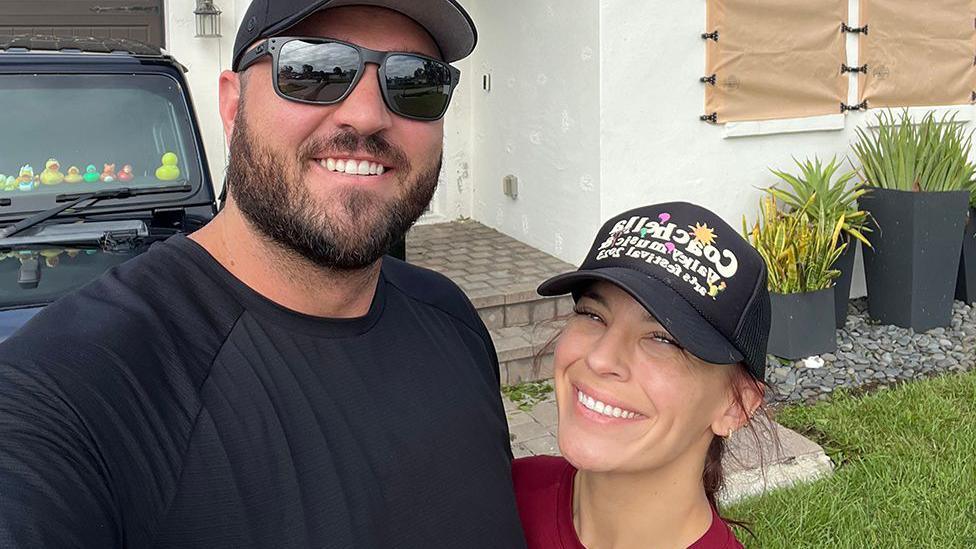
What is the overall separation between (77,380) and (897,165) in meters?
6.29

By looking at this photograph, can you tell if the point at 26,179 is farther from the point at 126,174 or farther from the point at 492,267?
the point at 492,267

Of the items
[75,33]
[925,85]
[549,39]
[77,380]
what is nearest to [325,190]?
[77,380]

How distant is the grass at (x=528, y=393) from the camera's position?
5016mm

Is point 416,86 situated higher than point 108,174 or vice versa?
point 416,86

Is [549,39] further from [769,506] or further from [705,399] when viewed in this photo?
[705,399]

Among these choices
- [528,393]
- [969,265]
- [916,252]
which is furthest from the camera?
[969,265]

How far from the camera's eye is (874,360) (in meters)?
5.70

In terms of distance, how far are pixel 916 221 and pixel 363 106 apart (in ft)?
18.2

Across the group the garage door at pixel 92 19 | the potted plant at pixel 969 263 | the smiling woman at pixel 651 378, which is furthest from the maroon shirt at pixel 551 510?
the potted plant at pixel 969 263

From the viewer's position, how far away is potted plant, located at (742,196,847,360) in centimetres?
555

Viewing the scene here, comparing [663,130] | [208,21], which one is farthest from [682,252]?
[208,21]

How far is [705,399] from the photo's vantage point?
163 centimetres

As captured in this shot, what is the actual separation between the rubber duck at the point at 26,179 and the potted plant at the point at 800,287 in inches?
163

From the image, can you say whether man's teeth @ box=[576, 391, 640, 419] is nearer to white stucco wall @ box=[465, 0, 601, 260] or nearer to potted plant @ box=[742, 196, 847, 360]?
potted plant @ box=[742, 196, 847, 360]
